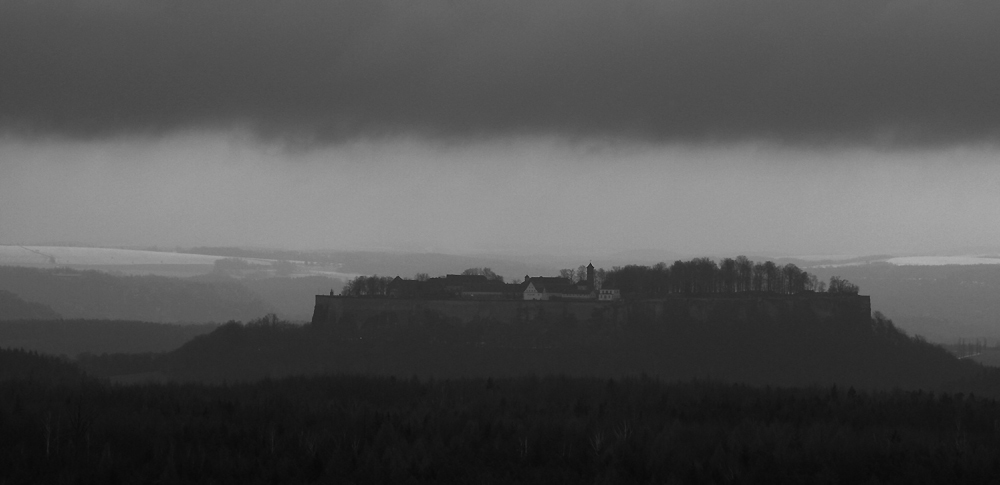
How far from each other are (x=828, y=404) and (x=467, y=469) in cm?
2402

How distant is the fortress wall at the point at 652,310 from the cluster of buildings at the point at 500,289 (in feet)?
6.34

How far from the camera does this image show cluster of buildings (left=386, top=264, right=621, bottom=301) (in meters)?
132

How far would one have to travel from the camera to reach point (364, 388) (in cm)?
7550

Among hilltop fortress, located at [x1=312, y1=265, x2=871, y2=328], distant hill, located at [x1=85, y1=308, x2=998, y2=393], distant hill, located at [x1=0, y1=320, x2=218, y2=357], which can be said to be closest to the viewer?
distant hill, located at [x1=85, y1=308, x2=998, y2=393]

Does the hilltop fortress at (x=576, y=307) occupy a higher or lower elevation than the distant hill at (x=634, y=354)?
higher

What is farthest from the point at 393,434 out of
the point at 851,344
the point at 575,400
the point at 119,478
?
the point at 851,344

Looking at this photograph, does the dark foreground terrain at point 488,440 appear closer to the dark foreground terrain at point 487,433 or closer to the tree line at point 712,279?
the dark foreground terrain at point 487,433

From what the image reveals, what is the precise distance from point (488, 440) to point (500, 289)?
83.0 metres

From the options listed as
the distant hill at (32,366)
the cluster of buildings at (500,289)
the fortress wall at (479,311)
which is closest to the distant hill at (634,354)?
the fortress wall at (479,311)

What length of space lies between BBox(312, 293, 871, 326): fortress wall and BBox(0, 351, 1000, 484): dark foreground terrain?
5951cm

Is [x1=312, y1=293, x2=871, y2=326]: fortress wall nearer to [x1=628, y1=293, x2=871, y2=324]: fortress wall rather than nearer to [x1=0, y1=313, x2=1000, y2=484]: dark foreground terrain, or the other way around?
[x1=628, y1=293, x2=871, y2=324]: fortress wall

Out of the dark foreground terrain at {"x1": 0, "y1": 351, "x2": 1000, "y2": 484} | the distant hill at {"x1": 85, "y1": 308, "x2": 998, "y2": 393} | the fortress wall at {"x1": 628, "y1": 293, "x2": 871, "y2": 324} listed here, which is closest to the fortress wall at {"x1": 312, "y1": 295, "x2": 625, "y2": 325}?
the distant hill at {"x1": 85, "y1": 308, "x2": 998, "y2": 393}

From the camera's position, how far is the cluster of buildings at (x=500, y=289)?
5202 inches

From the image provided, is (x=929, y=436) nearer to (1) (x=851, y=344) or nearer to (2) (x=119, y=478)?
(2) (x=119, y=478)
